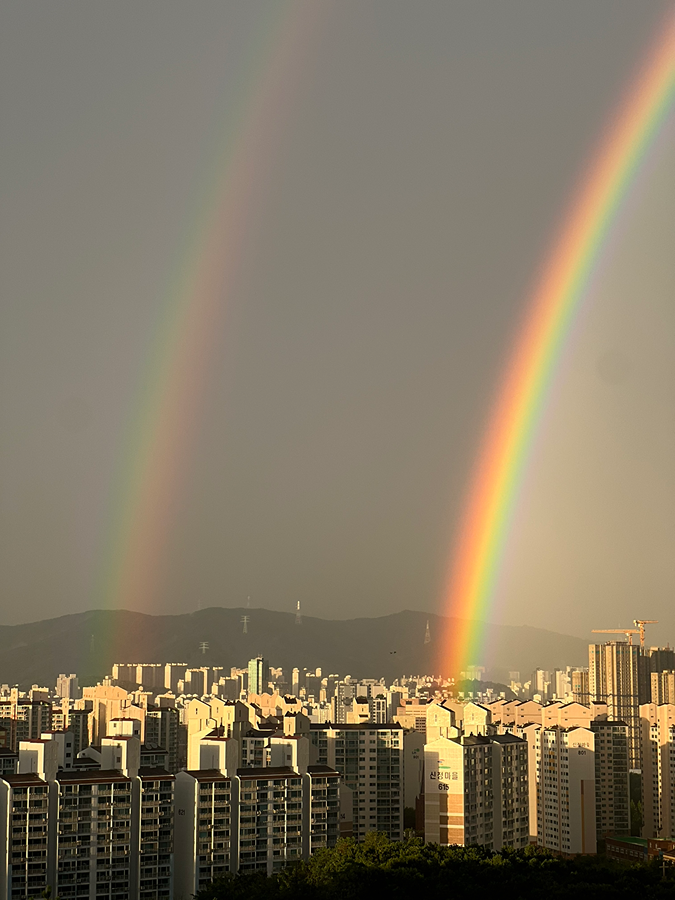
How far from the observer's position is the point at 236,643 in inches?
2680

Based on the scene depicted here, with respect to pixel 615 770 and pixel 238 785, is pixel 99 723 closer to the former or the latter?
pixel 615 770

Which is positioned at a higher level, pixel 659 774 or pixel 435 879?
pixel 435 879

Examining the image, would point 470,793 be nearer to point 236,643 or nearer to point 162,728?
point 162,728

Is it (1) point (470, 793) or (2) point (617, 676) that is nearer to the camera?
(1) point (470, 793)

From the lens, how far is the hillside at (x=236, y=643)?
6331cm

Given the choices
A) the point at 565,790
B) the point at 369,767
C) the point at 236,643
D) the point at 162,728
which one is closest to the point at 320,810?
the point at 369,767

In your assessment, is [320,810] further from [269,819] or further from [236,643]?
[236,643]

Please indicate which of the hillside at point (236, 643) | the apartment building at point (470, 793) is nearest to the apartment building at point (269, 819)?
the apartment building at point (470, 793)

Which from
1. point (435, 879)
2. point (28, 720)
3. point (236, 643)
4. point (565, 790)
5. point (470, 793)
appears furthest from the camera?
point (236, 643)

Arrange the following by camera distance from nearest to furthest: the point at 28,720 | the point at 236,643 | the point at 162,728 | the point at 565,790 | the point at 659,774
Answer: the point at 565,790
the point at 659,774
the point at 162,728
the point at 28,720
the point at 236,643

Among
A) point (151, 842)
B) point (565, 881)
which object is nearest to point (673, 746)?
point (565, 881)

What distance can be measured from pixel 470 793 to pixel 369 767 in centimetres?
271

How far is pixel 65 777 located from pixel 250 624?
6060 centimetres

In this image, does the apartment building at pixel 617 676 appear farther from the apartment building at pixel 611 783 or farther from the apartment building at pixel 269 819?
the apartment building at pixel 269 819
